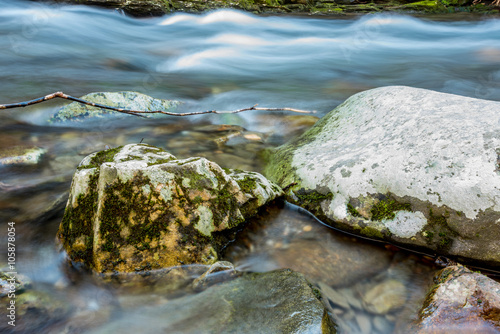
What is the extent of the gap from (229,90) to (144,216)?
605 cm

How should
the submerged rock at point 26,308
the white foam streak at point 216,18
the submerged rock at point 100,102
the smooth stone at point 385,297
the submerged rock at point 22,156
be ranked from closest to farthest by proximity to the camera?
the submerged rock at point 26,308 < the smooth stone at point 385,297 < the submerged rock at point 22,156 < the submerged rock at point 100,102 < the white foam streak at point 216,18

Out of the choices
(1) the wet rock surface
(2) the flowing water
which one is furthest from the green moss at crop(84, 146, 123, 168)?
(1) the wet rock surface

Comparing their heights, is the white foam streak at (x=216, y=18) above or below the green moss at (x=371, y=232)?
above

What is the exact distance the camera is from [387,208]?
2.90m

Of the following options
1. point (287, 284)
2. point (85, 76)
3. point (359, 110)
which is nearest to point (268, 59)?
point (85, 76)

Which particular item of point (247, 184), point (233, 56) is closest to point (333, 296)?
point (247, 184)

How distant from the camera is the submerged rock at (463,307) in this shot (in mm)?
2045

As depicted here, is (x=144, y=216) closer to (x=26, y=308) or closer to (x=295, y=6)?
(x=26, y=308)

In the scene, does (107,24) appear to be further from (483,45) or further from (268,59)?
(483,45)

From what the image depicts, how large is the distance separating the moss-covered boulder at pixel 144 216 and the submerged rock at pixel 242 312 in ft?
1.07

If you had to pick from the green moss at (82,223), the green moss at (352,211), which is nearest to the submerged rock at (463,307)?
the green moss at (352,211)

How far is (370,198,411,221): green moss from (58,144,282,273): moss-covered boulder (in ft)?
4.10

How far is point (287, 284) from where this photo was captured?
7.55 ft

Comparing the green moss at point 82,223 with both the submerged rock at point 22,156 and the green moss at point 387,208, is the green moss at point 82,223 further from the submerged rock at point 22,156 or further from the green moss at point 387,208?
the green moss at point 387,208
